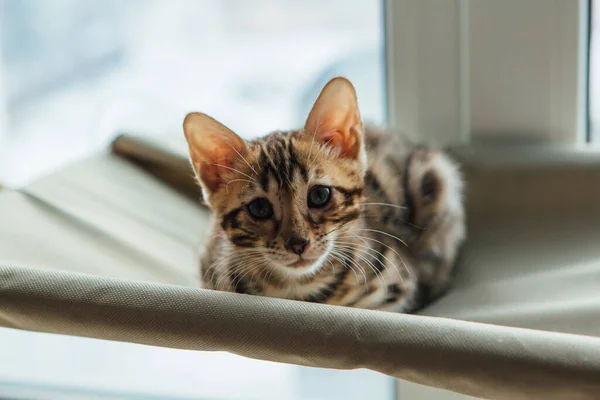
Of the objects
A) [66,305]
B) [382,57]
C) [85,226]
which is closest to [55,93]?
[85,226]

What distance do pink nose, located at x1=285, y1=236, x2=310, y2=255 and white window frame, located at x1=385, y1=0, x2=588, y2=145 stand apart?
2.51 feet

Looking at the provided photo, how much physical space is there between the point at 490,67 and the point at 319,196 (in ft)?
2.49

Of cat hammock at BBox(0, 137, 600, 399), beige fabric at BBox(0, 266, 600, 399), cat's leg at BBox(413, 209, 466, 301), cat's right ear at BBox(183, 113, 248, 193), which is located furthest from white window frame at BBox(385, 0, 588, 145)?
beige fabric at BBox(0, 266, 600, 399)

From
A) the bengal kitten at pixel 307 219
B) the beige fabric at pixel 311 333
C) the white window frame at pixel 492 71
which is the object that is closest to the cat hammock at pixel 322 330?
the beige fabric at pixel 311 333

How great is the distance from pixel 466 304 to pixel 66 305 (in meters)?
0.69

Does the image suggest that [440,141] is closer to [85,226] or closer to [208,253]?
[208,253]

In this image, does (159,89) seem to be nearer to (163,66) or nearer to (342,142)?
(163,66)

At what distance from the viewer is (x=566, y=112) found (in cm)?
155

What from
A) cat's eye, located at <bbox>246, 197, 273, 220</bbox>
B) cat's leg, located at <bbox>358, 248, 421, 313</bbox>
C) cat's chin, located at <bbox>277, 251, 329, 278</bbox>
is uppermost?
cat's eye, located at <bbox>246, 197, 273, 220</bbox>

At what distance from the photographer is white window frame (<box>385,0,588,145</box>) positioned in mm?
1532

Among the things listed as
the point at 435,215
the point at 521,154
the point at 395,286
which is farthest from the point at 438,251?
the point at 521,154

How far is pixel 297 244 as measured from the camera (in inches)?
39.5

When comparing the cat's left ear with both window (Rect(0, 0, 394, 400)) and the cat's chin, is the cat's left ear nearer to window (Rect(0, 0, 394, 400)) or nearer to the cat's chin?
the cat's chin

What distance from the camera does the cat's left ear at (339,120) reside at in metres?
1.05
